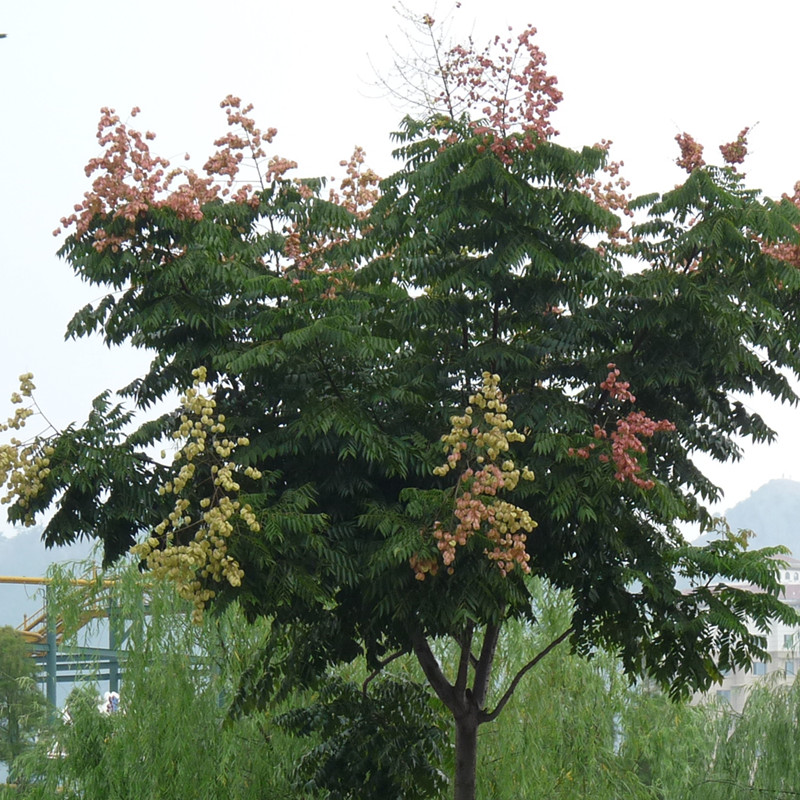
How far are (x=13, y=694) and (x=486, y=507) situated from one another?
19175mm

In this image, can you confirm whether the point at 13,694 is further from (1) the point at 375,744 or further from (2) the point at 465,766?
(2) the point at 465,766

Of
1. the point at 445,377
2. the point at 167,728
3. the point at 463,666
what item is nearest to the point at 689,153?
the point at 445,377

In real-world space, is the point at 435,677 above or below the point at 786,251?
below

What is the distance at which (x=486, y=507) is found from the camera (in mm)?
6570

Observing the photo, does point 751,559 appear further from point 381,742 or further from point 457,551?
point 381,742

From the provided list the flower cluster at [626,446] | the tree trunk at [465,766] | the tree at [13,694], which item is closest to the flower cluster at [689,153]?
the flower cluster at [626,446]

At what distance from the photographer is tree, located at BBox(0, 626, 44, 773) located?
2250 cm

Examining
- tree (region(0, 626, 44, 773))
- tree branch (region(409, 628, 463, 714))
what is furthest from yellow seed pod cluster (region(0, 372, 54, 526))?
tree (region(0, 626, 44, 773))

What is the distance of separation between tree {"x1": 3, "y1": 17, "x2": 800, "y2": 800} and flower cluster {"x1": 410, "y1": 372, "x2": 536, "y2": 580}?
1.2 inches

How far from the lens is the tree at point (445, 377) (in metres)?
7.08

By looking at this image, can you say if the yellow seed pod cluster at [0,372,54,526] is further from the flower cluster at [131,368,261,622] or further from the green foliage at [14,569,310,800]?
the green foliage at [14,569,310,800]

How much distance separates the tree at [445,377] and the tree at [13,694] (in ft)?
52.4

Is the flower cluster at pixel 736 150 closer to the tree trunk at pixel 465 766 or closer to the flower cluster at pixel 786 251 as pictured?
the flower cluster at pixel 786 251

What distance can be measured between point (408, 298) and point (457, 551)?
2.02 meters
